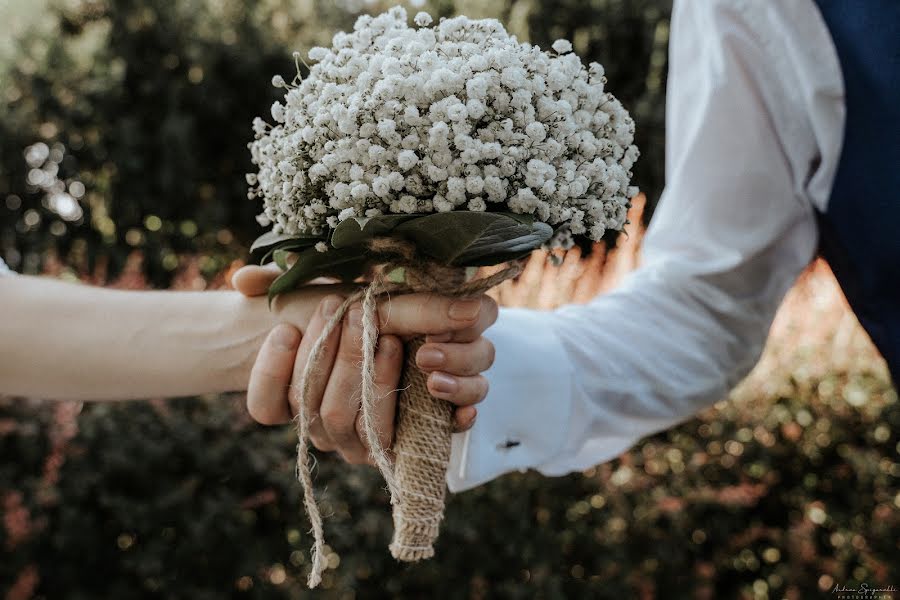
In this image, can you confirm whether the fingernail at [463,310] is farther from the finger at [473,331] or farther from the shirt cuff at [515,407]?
the shirt cuff at [515,407]

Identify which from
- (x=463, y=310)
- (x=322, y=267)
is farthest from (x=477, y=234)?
(x=322, y=267)

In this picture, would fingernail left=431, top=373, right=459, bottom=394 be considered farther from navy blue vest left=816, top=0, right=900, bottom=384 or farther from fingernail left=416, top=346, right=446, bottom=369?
navy blue vest left=816, top=0, right=900, bottom=384

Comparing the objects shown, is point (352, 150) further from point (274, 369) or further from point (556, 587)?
point (556, 587)

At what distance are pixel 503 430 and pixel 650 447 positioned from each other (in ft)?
6.43

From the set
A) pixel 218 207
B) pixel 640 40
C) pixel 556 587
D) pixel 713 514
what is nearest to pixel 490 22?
pixel 556 587

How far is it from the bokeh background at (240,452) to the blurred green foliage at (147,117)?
0.01m

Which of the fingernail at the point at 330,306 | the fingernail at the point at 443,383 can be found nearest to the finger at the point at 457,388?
the fingernail at the point at 443,383

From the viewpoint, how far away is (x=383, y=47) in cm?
126

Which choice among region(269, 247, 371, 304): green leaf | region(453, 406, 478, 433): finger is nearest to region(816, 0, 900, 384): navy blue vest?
region(453, 406, 478, 433): finger

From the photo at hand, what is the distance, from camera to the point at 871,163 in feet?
5.09

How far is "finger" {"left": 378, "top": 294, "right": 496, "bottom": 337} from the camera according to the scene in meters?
1.38

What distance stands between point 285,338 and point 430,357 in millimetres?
292

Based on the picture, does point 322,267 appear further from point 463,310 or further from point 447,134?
point 447,134

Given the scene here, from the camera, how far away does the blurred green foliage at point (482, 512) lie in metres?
3.18
